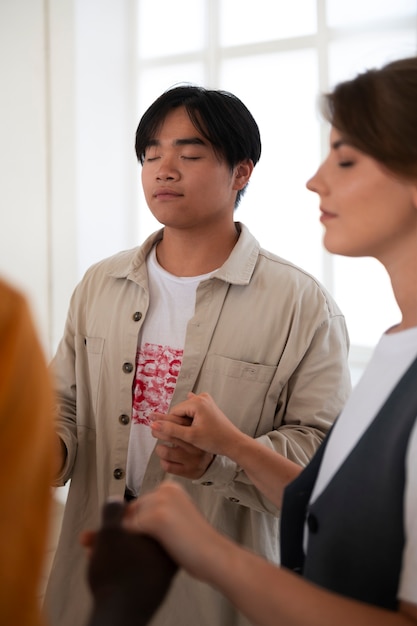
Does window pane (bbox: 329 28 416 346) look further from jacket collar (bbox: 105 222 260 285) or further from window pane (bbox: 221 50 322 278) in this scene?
jacket collar (bbox: 105 222 260 285)

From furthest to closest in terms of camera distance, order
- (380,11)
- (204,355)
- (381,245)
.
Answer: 1. (380,11)
2. (204,355)
3. (381,245)

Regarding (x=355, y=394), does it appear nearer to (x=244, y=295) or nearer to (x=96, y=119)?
(x=244, y=295)

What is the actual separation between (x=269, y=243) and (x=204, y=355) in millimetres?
2730

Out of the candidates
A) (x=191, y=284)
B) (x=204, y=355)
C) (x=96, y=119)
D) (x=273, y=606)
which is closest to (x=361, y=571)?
(x=273, y=606)

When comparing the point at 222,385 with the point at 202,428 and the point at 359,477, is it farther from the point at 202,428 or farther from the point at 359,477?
the point at 359,477

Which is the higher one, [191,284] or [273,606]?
[191,284]

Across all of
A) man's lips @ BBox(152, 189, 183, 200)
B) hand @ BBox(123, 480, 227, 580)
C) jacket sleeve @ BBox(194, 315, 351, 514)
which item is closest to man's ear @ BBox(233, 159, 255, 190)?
man's lips @ BBox(152, 189, 183, 200)

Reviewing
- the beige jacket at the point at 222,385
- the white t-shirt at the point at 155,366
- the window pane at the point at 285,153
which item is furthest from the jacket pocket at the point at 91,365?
the window pane at the point at 285,153

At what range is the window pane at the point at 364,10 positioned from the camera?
3766 mm

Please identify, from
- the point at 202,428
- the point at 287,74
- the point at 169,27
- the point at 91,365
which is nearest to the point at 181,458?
the point at 202,428

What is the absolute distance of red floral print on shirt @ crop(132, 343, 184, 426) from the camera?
183 cm

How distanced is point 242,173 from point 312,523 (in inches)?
46.1

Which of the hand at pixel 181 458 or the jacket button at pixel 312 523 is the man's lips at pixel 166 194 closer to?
the hand at pixel 181 458

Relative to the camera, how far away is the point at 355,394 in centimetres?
113
